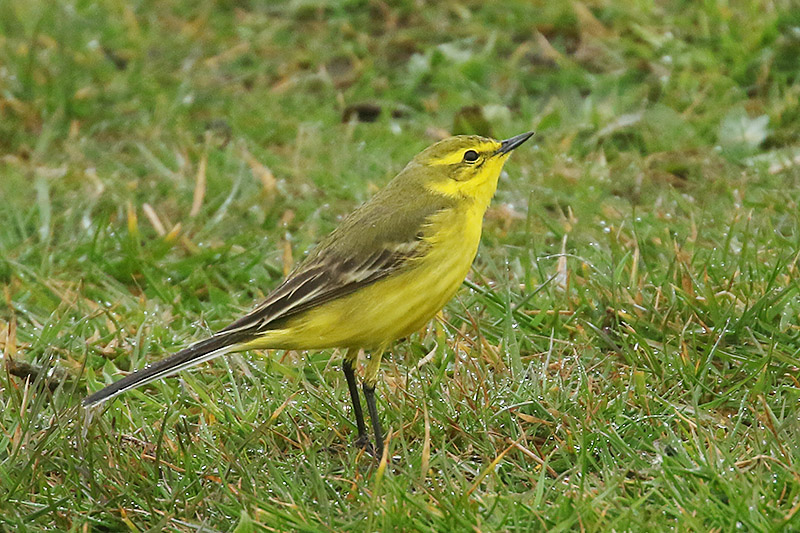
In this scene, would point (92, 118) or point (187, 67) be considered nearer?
point (92, 118)

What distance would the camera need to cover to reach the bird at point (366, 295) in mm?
4762

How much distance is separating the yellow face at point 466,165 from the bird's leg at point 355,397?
84cm

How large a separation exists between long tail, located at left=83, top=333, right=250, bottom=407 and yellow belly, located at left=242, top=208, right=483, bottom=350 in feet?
0.27

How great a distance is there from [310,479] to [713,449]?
151 centimetres

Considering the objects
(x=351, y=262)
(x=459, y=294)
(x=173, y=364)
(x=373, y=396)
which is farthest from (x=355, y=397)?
(x=459, y=294)

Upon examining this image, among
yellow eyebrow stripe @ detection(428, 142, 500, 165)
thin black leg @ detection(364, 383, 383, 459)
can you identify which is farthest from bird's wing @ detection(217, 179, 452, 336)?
thin black leg @ detection(364, 383, 383, 459)

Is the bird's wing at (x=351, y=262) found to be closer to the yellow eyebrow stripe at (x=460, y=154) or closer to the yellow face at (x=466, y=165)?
the yellow face at (x=466, y=165)

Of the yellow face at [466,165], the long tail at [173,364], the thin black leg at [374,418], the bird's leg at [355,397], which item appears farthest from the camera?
the yellow face at [466,165]

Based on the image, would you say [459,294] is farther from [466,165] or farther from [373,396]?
[373,396]

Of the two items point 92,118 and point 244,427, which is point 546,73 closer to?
point 92,118

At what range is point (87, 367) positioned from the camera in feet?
18.4

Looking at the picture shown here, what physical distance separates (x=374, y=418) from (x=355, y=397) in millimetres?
181

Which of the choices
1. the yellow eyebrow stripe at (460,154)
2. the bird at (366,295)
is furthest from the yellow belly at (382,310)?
the yellow eyebrow stripe at (460,154)

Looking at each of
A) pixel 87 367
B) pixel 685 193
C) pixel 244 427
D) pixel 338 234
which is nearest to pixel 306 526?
pixel 244 427
